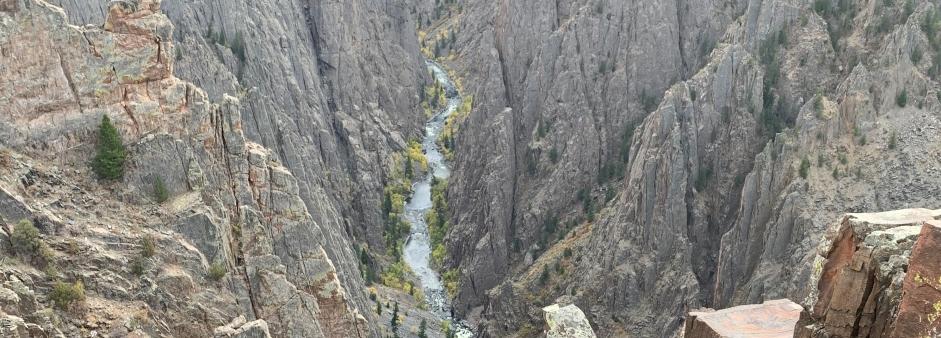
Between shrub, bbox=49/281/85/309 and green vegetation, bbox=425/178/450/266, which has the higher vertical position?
shrub, bbox=49/281/85/309

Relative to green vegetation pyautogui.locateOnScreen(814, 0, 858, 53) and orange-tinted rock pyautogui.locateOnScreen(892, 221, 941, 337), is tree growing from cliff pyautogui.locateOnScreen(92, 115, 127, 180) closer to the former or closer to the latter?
orange-tinted rock pyautogui.locateOnScreen(892, 221, 941, 337)

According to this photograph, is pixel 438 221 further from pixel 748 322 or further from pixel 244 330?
pixel 748 322

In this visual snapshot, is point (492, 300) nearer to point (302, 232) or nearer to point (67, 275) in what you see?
point (302, 232)

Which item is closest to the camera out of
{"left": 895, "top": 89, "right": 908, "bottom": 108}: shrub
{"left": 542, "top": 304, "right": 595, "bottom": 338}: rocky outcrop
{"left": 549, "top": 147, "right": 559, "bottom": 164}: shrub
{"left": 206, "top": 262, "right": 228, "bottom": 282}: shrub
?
{"left": 542, "top": 304, "right": 595, "bottom": 338}: rocky outcrop

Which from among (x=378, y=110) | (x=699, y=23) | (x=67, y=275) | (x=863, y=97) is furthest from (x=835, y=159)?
(x=378, y=110)

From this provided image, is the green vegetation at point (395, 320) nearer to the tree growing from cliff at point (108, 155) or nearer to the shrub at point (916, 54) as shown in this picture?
the tree growing from cliff at point (108, 155)

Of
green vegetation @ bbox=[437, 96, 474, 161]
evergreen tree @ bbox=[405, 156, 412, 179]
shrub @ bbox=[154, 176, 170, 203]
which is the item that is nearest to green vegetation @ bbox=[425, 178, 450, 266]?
evergreen tree @ bbox=[405, 156, 412, 179]

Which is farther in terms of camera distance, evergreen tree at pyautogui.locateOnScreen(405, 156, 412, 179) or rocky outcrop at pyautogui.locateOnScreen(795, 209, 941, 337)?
evergreen tree at pyautogui.locateOnScreen(405, 156, 412, 179)
